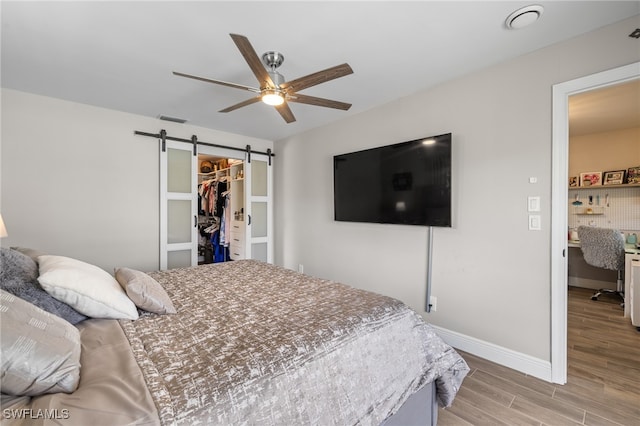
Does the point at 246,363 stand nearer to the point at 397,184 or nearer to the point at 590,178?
the point at 397,184

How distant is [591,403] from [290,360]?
2.12 metres

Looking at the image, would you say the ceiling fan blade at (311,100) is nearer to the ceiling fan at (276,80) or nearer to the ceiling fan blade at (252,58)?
the ceiling fan at (276,80)

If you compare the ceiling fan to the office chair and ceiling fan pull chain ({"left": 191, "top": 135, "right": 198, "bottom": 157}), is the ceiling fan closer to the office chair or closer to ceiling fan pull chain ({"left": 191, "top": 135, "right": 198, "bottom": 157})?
ceiling fan pull chain ({"left": 191, "top": 135, "right": 198, "bottom": 157})

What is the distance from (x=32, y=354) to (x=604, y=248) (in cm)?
527

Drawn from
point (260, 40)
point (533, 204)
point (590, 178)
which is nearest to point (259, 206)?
point (260, 40)

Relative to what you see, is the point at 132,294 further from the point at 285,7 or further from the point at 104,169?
the point at 104,169

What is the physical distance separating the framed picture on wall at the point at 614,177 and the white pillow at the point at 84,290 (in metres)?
6.04

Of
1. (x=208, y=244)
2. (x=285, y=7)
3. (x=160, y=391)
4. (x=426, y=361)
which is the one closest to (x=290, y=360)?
(x=160, y=391)

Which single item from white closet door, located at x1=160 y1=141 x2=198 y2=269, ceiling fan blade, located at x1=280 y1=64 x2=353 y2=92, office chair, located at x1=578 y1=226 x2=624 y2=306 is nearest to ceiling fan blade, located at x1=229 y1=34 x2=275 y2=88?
ceiling fan blade, located at x1=280 y1=64 x2=353 y2=92

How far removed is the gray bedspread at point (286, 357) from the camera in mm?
867

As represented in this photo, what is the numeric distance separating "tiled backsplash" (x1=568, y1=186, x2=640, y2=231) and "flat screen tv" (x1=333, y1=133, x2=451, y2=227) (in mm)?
3669

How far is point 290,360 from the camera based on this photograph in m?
1.02

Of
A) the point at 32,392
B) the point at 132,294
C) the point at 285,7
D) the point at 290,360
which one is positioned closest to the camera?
the point at 32,392

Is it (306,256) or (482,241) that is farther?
(306,256)
